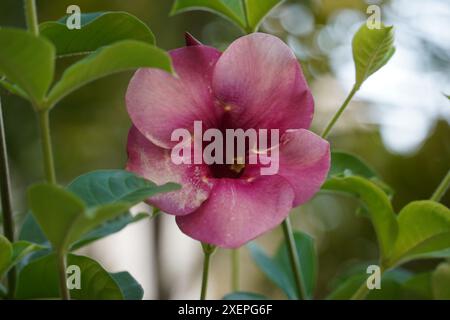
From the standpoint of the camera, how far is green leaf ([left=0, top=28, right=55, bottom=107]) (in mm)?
308

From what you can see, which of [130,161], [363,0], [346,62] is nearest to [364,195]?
[130,161]

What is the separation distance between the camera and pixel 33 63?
32cm

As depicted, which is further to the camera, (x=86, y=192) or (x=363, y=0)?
(x=363, y=0)

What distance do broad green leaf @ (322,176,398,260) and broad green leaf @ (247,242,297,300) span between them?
0.18 metres

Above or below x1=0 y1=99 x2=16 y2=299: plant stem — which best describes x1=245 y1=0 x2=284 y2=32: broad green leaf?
above

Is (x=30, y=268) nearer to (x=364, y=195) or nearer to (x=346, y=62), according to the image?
(x=364, y=195)

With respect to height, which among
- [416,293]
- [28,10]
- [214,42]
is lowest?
[416,293]

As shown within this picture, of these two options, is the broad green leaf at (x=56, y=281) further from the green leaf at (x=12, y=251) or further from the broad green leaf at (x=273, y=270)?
the broad green leaf at (x=273, y=270)

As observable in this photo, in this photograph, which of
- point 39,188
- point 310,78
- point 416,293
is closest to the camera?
point 39,188

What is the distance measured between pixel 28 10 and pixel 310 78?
4.46ft

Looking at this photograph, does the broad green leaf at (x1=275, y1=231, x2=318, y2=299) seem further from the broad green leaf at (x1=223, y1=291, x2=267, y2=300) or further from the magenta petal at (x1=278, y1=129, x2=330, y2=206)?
the magenta petal at (x1=278, y1=129, x2=330, y2=206)

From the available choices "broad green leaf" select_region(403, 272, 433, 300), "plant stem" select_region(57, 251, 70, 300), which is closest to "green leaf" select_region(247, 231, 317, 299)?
"broad green leaf" select_region(403, 272, 433, 300)

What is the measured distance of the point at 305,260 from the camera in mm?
682

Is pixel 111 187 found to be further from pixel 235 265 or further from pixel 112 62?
pixel 235 265
